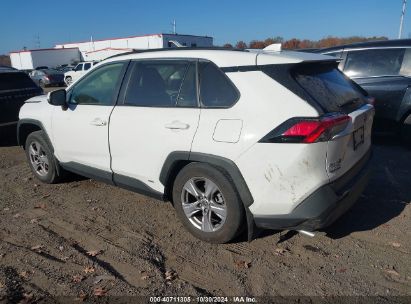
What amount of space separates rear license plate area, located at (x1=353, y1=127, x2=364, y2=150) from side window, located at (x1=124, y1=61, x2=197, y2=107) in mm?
1445

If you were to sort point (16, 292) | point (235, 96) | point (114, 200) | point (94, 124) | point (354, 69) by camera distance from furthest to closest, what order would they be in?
point (354, 69)
point (114, 200)
point (94, 124)
point (235, 96)
point (16, 292)

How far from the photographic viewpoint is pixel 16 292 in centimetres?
302

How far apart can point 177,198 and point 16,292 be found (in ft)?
5.12

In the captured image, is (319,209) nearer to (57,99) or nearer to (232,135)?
(232,135)

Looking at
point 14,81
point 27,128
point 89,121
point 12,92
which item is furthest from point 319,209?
point 14,81

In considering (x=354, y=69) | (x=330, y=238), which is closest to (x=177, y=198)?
(x=330, y=238)

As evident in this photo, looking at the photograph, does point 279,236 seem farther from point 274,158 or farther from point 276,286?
point 274,158

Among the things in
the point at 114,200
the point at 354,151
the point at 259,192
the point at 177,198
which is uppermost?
the point at 354,151

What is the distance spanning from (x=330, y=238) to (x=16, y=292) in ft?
9.21

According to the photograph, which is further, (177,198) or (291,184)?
(177,198)

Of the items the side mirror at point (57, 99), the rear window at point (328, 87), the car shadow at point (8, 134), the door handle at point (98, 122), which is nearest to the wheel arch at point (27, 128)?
the side mirror at point (57, 99)

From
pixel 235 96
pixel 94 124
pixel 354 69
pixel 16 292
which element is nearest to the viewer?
pixel 16 292

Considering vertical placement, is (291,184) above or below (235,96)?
below

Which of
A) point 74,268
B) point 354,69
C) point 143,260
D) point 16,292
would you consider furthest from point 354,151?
point 354,69
